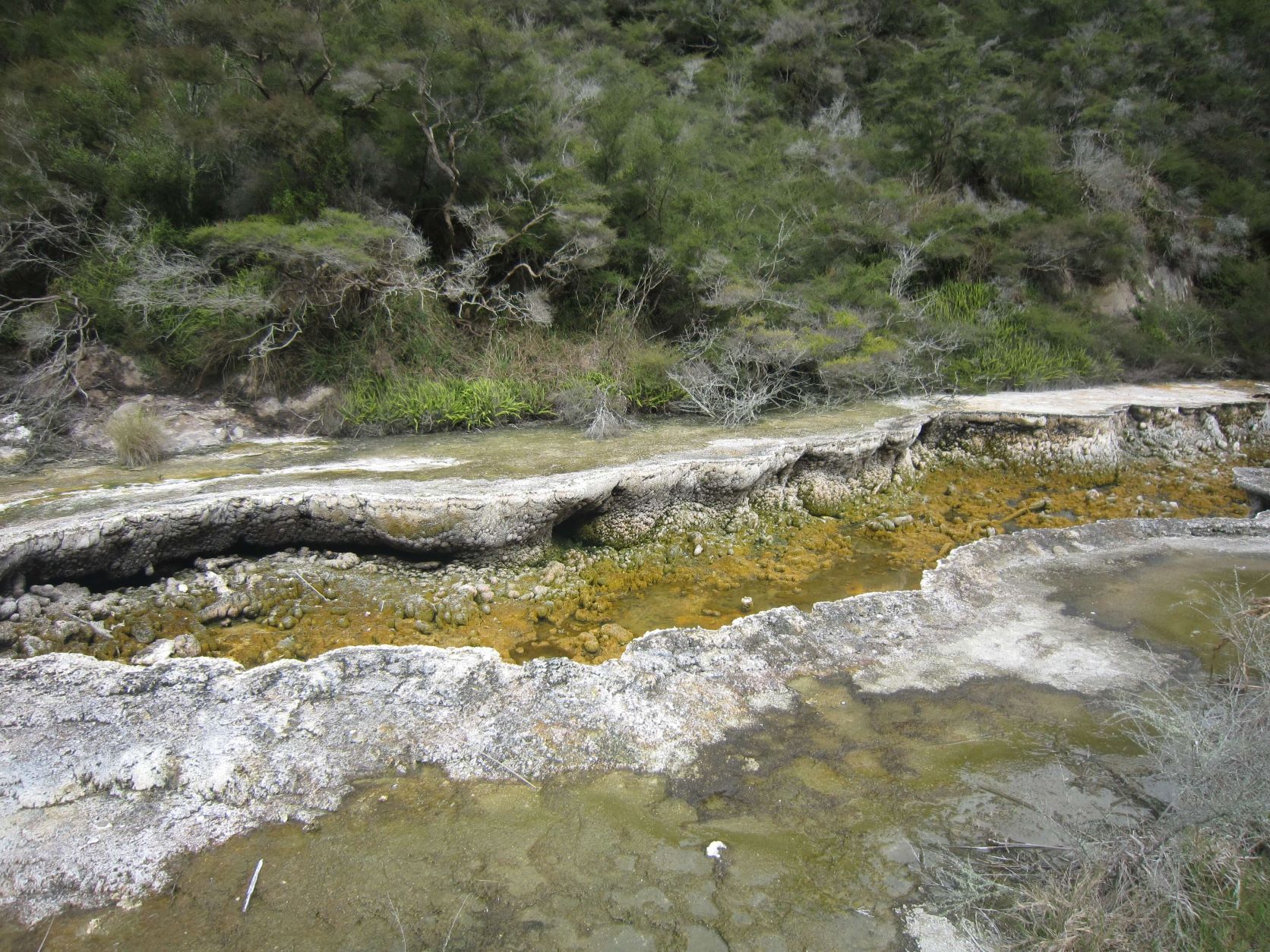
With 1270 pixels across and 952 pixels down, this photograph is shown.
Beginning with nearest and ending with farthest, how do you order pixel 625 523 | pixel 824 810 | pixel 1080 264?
pixel 824 810, pixel 625 523, pixel 1080 264

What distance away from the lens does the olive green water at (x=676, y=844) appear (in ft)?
6.82

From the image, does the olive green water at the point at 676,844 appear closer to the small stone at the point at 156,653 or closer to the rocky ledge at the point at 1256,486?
the small stone at the point at 156,653

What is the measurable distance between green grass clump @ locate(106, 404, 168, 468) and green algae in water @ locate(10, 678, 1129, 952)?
4145mm

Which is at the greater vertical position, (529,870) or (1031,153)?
(1031,153)

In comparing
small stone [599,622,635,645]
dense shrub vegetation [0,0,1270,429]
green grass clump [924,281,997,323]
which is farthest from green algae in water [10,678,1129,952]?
green grass clump [924,281,997,323]

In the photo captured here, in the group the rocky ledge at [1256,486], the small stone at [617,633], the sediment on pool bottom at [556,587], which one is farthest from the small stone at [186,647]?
the rocky ledge at [1256,486]

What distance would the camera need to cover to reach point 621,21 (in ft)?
46.7

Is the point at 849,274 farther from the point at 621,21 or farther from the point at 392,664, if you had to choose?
the point at 621,21

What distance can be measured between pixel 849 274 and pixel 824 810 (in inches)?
284

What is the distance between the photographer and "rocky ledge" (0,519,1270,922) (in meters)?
2.39

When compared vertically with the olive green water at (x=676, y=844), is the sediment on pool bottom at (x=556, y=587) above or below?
below

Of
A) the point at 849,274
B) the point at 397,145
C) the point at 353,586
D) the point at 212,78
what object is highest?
the point at 212,78

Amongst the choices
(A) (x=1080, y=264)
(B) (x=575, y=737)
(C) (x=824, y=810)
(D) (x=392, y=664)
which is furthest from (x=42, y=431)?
(A) (x=1080, y=264)

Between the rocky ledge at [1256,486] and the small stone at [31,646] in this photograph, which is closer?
the small stone at [31,646]
